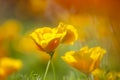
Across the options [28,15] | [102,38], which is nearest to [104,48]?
[102,38]

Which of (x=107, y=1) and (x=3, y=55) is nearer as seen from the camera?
(x=3, y=55)

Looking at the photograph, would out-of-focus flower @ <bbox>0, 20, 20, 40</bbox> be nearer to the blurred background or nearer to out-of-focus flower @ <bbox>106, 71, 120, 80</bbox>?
the blurred background

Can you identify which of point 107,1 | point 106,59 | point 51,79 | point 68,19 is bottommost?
point 51,79

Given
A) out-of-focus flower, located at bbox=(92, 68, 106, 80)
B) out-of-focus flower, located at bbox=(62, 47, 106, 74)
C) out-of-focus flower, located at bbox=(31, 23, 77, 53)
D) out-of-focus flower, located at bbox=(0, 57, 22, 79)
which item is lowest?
out-of-focus flower, located at bbox=(0, 57, 22, 79)

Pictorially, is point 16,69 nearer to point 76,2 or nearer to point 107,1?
point 76,2

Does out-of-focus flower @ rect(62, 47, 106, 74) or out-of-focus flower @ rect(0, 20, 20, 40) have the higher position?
out-of-focus flower @ rect(0, 20, 20, 40)

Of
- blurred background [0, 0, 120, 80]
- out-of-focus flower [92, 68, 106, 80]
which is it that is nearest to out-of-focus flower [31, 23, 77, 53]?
blurred background [0, 0, 120, 80]

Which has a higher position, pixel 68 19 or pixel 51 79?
pixel 68 19

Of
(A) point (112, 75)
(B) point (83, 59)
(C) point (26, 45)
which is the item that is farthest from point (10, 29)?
(A) point (112, 75)

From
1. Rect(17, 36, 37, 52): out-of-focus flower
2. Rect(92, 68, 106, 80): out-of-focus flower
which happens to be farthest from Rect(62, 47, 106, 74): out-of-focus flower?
Rect(17, 36, 37, 52): out-of-focus flower
